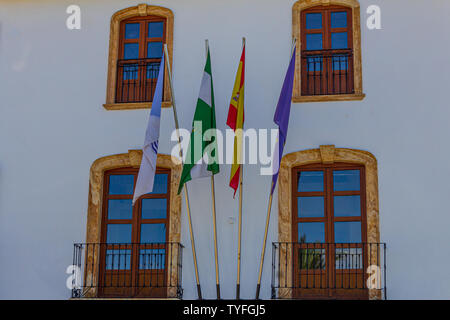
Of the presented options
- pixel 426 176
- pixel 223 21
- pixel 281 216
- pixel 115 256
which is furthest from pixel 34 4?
pixel 426 176

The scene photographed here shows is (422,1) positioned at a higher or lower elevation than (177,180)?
higher

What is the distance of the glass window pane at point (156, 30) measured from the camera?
1341cm

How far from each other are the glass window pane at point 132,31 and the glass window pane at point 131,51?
12cm

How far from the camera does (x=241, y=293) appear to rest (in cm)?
1198

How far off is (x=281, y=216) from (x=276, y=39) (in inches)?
98.4

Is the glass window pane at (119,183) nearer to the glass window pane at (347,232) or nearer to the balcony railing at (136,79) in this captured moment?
the balcony railing at (136,79)

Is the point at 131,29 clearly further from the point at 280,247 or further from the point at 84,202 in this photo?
the point at 280,247

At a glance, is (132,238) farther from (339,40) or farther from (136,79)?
(339,40)

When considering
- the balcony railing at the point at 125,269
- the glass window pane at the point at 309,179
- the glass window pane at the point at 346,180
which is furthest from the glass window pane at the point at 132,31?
the glass window pane at the point at 346,180

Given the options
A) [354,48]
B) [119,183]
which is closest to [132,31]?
[119,183]

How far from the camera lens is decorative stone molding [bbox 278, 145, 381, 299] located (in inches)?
473

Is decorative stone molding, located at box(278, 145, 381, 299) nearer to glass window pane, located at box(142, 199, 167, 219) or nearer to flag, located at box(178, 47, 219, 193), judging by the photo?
flag, located at box(178, 47, 219, 193)

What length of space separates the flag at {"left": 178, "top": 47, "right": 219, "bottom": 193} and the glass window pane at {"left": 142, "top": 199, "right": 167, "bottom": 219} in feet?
3.08

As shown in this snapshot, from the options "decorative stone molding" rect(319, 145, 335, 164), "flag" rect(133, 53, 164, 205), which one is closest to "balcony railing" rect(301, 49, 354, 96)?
"decorative stone molding" rect(319, 145, 335, 164)
